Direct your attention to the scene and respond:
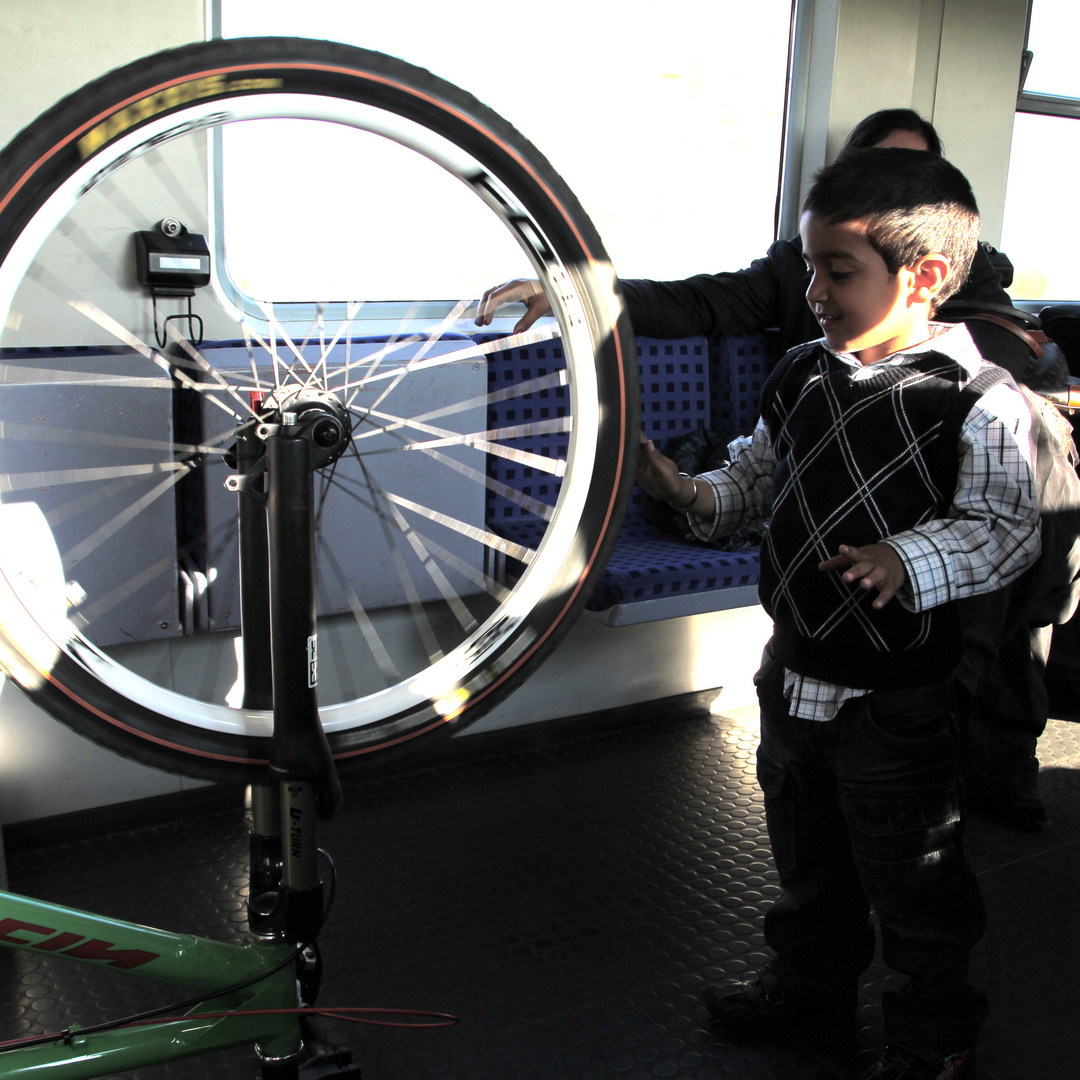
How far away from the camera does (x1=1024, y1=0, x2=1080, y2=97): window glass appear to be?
341 centimetres

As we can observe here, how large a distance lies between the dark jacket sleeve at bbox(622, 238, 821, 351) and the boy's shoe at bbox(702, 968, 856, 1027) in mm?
1551

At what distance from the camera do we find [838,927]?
1.49 metres

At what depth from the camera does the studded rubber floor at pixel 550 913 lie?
1.51 m

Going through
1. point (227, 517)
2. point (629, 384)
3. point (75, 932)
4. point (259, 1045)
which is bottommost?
point (259, 1045)

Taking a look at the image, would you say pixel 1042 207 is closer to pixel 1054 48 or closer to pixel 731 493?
pixel 1054 48

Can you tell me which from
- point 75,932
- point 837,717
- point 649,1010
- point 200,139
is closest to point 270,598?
point 75,932

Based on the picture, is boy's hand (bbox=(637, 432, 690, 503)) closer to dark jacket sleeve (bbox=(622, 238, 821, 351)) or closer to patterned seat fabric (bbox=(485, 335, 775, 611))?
patterned seat fabric (bbox=(485, 335, 775, 611))

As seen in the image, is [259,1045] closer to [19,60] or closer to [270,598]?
[270,598]

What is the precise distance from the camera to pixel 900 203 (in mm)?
1268

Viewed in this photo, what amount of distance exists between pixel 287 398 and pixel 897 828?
90 cm

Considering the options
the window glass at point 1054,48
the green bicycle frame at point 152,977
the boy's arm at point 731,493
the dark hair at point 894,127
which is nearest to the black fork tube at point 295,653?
the green bicycle frame at point 152,977

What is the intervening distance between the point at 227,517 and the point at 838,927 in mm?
1285

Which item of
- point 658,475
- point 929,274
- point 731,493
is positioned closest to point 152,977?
point 658,475

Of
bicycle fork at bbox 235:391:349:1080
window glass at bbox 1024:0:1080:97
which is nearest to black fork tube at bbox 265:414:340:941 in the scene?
bicycle fork at bbox 235:391:349:1080
